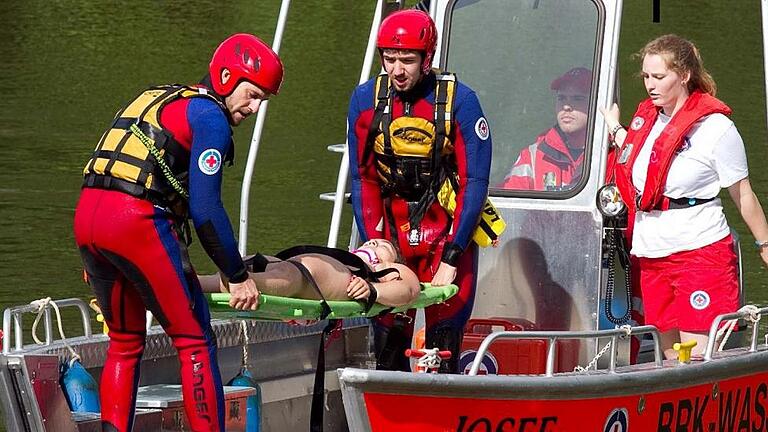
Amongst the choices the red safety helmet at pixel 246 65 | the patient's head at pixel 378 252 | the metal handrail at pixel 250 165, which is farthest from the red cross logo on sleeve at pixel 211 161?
the metal handrail at pixel 250 165

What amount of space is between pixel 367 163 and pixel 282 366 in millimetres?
1101

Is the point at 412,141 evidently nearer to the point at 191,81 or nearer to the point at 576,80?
the point at 576,80

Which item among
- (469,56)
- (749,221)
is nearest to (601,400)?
(749,221)

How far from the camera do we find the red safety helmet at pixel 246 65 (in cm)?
589

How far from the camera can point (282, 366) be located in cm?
756

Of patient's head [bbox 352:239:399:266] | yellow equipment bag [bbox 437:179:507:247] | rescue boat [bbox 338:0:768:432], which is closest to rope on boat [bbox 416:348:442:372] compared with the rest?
rescue boat [bbox 338:0:768:432]

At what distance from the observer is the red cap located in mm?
7832

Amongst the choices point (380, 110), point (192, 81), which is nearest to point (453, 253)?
point (380, 110)

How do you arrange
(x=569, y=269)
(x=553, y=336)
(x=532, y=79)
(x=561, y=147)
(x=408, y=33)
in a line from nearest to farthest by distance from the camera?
(x=553, y=336), (x=408, y=33), (x=569, y=269), (x=561, y=147), (x=532, y=79)

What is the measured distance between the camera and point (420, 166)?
6.91 m

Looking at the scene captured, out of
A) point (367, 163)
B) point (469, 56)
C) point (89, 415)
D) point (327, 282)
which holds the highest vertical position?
point (469, 56)

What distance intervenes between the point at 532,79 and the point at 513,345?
131cm

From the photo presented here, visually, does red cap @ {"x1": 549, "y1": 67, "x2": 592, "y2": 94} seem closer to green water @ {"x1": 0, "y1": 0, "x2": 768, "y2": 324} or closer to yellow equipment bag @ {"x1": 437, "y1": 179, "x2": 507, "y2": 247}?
yellow equipment bag @ {"x1": 437, "y1": 179, "x2": 507, "y2": 247}

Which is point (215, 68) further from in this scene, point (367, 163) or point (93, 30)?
point (93, 30)
